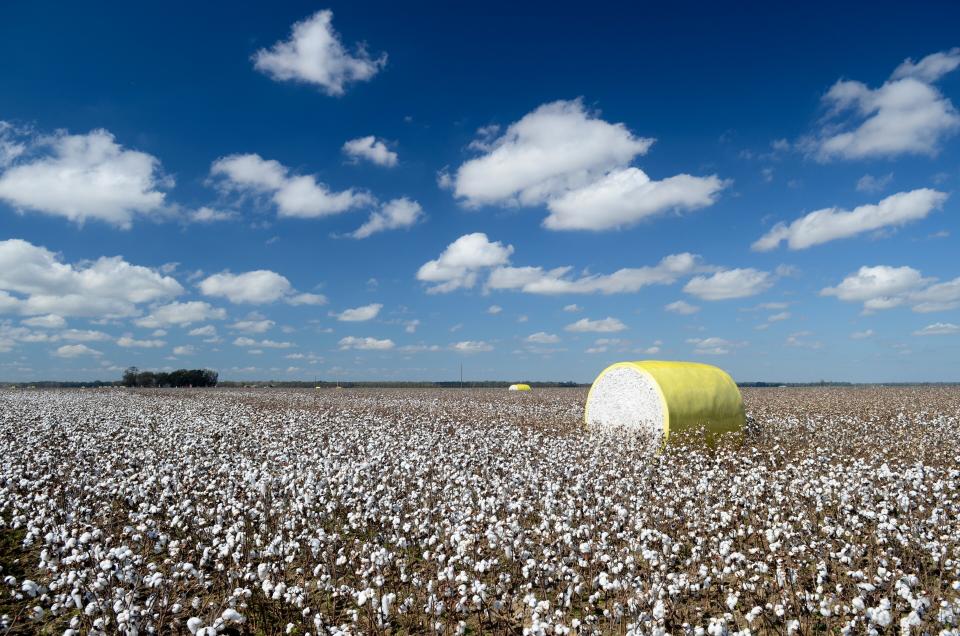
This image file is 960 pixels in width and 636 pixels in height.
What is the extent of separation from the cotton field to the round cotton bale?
25.9 inches

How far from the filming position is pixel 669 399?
15.1 meters

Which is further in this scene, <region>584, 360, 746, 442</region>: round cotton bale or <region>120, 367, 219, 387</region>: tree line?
<region>120, 367, 219, 387</region>: tree line

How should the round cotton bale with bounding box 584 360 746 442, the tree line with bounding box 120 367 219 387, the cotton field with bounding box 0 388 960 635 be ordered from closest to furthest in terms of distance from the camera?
the cotton field with bounding box 0 388 960 635
the round cotton bale with bounding box 584 360 746 442
the tree line with bounding box 120 367 219 387

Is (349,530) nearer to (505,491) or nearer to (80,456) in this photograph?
(505,491)

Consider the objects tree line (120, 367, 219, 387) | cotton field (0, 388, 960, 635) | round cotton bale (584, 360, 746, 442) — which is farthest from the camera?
tree line (120, 367, 219, 387)

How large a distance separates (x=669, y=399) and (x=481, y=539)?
8871 mm

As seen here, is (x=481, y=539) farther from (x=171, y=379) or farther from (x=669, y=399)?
(x=171, y=379)

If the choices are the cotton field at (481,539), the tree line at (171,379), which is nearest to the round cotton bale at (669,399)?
the cotton field at (481,539)

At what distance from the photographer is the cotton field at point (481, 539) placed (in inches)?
233

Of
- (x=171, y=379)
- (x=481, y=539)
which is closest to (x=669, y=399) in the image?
(x=481, y=539)

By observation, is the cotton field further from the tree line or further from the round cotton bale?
the tree line

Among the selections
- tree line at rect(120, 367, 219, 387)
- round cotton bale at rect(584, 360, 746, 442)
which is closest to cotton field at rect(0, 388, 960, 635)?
round cotton bale at rect(584, 360, 746, 442)

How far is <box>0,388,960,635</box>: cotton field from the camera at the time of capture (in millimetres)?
5930

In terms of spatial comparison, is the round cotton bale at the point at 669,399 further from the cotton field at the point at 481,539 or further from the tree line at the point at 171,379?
the tree line at the point at 171,379
